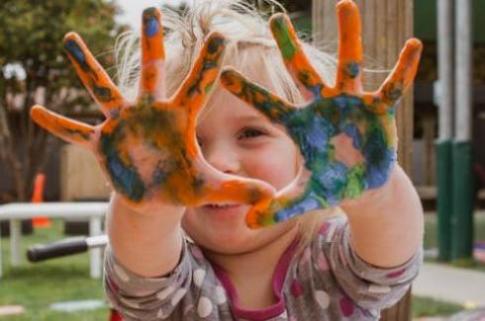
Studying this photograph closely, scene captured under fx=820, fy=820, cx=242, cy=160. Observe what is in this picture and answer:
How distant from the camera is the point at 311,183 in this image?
0.93 metres

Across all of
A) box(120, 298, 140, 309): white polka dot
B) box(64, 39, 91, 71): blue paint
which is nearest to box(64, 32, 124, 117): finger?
box(64, 39, 91, 71): blue paint

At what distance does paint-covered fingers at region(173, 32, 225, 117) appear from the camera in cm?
92

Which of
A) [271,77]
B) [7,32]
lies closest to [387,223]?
[271,77]

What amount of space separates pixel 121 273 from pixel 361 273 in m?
0.35

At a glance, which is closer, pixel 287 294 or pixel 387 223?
Result: pixel 387 223

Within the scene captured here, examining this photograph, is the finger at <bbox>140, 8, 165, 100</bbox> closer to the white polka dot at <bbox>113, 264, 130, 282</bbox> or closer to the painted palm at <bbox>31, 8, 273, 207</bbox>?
the painted palm at <bbox>31, 8, 273, 207</bbox>

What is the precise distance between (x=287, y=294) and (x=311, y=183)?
406mm

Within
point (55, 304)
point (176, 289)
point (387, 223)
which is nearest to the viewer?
point (387, 223)

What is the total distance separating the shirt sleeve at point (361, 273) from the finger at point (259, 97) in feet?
1.09

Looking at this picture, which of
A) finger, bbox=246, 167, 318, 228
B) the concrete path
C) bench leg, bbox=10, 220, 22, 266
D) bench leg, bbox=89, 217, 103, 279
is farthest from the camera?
bench leg, bbox=10, 220, 22, 266

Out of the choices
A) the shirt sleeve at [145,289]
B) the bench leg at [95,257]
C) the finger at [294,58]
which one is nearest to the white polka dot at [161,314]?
the shirt sleeve at [145,289]

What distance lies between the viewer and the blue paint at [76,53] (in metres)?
0.95

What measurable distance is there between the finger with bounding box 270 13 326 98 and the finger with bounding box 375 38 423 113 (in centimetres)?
7

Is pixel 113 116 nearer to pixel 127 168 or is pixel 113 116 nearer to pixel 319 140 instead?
pixel 127 168
